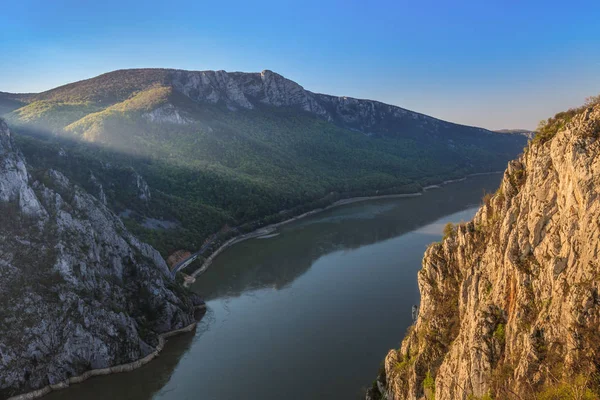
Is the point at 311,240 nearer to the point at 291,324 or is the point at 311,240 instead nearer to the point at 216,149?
the point at 291,324

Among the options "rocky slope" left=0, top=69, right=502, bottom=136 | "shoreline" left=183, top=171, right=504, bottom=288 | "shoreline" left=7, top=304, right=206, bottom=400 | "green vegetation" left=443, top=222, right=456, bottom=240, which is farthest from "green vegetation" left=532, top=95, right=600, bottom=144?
"rocky slope" left=0, top=69, right=502, bottom=136

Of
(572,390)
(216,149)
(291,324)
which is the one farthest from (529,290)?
(216,149)

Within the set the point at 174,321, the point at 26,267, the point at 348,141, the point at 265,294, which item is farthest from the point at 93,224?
the point at 348,141

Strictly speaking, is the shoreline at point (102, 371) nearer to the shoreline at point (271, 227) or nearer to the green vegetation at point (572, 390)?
the shoreline at point (271, 227)

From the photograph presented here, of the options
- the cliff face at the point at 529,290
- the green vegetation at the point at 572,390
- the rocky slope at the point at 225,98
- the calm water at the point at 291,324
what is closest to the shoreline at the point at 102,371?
the calm water at the point at 291,324

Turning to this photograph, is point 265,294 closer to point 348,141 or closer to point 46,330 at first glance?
point 46,330

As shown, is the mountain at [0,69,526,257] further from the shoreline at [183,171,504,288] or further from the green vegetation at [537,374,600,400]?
the green vegetation at [537,374,600,400]
